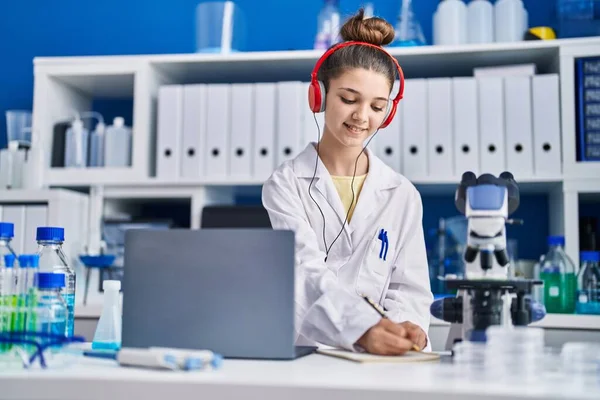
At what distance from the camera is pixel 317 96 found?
5.09 feet

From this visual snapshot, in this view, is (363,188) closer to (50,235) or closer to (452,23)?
(50,235)

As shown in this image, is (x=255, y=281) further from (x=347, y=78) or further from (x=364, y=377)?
(x=347, y=78)

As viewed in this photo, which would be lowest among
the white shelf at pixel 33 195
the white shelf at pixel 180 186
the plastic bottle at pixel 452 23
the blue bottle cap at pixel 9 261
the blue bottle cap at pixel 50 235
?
the blue bottle cap at pixel 9 261

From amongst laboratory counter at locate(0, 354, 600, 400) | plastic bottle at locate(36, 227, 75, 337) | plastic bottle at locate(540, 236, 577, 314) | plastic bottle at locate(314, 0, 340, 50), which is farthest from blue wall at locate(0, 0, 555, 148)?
laboratory counter at locate(0, 354, 600, 400)

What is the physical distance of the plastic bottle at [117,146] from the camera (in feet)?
8.72

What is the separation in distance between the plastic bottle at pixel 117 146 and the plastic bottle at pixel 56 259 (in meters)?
1.32

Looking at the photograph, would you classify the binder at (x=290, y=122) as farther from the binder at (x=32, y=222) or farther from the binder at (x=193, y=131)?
the binder at (x=32, y=222)

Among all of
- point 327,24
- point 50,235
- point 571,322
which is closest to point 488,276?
point 50,235

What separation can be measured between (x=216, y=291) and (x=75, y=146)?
182 cm

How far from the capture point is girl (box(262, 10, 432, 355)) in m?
1.52

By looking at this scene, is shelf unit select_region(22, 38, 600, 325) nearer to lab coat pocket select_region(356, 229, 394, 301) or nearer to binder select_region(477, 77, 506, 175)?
binder select_region(477, 77, 506, 175)

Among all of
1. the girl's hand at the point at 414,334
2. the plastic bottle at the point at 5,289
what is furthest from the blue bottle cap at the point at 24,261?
the girl's hand at the point at 414,334

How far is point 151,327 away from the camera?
1.05m

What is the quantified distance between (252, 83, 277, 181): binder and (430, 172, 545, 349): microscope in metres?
1.48
